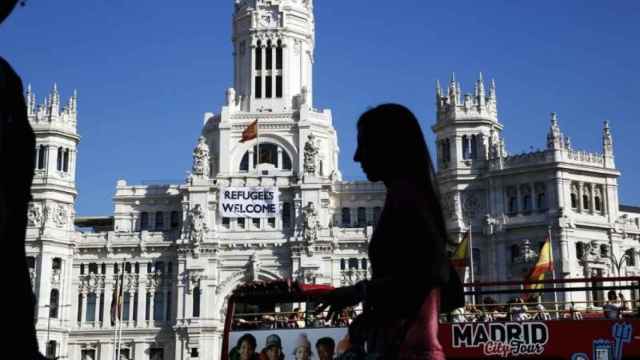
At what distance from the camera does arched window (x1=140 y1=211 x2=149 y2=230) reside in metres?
85.3

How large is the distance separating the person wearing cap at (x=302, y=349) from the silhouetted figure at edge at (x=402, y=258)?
62.1 feet

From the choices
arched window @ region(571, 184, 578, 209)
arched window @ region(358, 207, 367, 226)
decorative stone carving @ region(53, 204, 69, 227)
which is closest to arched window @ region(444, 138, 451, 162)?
arched window @ region(358, 207, 367, 226)

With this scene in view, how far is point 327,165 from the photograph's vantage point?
3570 inches

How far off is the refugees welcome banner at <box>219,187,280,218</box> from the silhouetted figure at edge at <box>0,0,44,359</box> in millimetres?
74985

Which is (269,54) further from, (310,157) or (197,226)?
(197,226)

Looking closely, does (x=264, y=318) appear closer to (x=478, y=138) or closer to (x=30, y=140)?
(x=30, y=140)

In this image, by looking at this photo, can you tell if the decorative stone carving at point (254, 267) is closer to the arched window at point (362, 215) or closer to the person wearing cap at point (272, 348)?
the arched window at point (362, 215)

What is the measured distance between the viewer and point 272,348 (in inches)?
969

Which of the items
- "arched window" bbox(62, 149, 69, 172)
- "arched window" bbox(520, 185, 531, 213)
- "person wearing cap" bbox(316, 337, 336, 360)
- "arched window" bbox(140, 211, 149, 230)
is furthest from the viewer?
"arched window" bbox(140, 211, 149, 230)

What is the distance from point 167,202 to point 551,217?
118 feet

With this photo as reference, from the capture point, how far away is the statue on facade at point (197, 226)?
260 ft

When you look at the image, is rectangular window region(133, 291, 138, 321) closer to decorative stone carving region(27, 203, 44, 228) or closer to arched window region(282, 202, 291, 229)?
decorative stone carving region(27, 203, 44, 228)

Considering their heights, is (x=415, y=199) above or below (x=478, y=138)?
below

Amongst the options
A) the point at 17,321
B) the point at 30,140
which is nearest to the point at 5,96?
the point at 30,140
